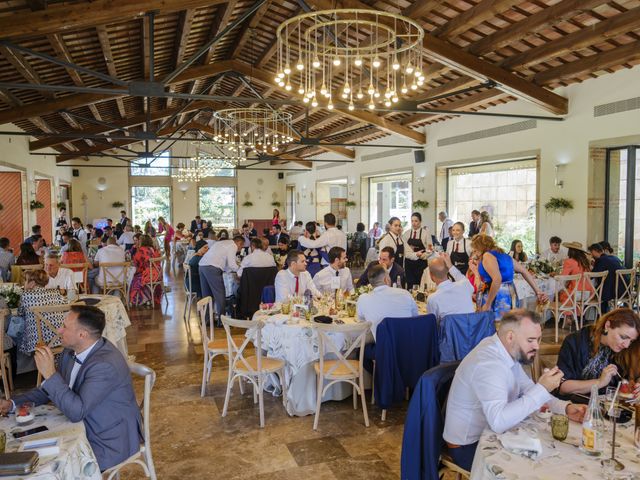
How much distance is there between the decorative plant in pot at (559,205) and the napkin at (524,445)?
812 centimetres

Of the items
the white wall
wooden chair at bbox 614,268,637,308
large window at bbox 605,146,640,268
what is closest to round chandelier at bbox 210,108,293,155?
the white wall

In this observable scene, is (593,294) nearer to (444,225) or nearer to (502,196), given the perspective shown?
(502,196)

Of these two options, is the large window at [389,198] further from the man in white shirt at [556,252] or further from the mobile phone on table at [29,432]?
the mobile phone on table at [29,432]

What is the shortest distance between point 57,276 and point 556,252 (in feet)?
24.2

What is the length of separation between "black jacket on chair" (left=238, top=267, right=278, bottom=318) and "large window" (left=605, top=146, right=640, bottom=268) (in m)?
6.11

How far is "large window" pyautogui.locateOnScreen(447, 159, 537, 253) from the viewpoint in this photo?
10828 mm

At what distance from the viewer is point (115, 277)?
8727mm

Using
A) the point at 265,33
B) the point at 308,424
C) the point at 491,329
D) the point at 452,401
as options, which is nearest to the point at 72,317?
the point at 452,401

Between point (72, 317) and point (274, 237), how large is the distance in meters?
10.7

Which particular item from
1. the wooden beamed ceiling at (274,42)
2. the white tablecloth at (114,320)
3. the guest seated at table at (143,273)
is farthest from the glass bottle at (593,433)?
the guest seated at table at (143,273)

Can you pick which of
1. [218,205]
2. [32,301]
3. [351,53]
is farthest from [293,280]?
[218,205]

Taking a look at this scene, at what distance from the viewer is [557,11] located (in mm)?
6629

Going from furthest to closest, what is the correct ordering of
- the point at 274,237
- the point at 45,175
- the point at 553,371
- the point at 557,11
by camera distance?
1. the point at 45,175
2. the point at 274,237
3. the point at 557,11
4. the point at 553,371

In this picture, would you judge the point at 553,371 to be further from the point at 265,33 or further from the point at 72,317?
the point at 265,33
